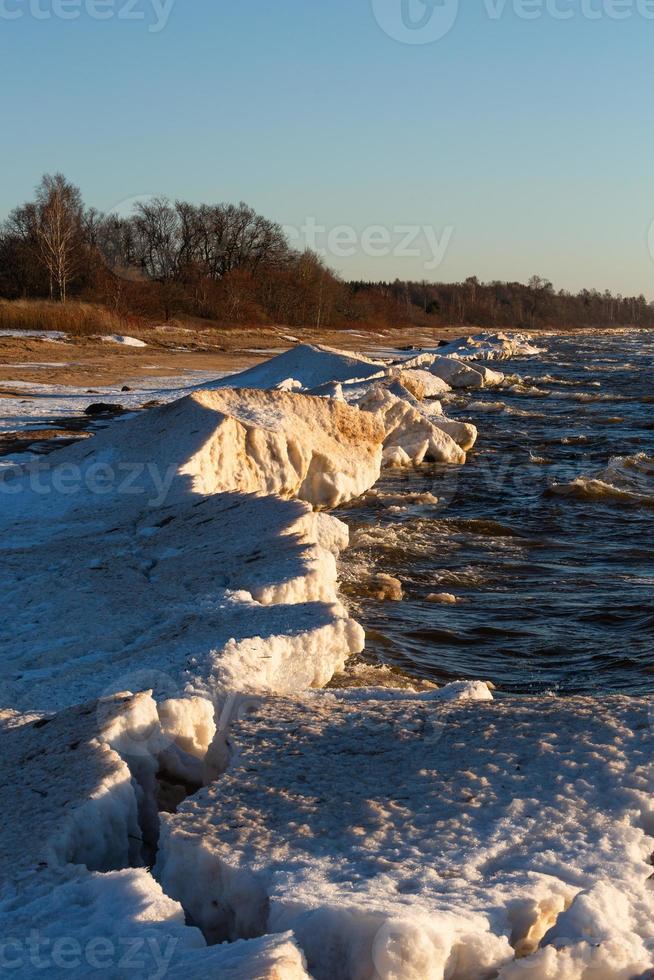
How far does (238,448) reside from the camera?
→ 26.9 ft

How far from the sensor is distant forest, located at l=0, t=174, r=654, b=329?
48.0 metres

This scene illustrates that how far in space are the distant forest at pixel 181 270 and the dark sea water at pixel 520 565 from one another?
102 feet

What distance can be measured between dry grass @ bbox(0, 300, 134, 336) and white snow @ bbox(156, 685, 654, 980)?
3138cm

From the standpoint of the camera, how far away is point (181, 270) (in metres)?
65.6

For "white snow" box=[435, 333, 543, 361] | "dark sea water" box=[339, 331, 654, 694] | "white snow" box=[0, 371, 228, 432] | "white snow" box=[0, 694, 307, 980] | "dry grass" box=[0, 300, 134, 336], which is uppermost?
"dry grass" box=[0, 300, 134, 336]

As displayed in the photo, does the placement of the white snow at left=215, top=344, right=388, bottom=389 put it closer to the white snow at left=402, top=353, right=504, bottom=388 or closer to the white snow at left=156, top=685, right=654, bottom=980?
the white snow at left=402, top=353, right=504, bottom=388

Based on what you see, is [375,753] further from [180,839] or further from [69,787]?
[69,787]

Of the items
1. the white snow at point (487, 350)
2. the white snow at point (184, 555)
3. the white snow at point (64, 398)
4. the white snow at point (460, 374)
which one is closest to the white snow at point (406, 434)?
the white snow at point (184, 555)

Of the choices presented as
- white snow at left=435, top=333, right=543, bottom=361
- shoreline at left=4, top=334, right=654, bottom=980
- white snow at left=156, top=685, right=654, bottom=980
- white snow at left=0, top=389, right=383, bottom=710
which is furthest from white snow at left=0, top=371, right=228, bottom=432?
white snow at left=435, top=333, right=543, bottom=361

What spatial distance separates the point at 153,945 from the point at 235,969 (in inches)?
9.7

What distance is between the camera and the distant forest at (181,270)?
4795 cm

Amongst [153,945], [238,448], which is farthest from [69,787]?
[238,448]

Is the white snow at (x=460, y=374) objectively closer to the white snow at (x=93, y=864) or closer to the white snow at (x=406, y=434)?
the white snow at (x=406, y=434)

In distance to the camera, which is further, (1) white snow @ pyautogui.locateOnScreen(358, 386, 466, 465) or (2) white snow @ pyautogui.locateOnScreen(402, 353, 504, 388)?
(2) white snow @ pyautogui.locateOnScreen(402, 353, 504, 388)
